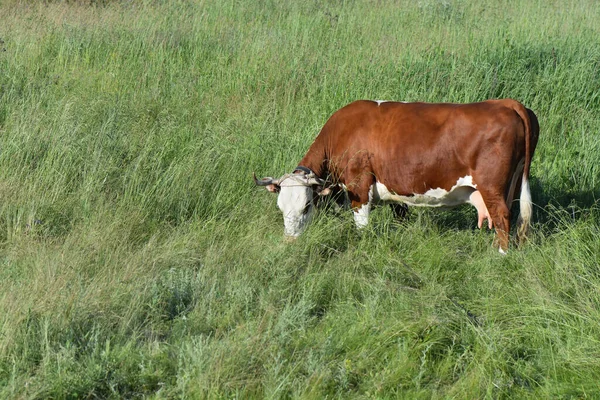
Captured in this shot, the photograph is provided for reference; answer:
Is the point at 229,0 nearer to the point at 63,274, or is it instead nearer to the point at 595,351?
the point at 63,274

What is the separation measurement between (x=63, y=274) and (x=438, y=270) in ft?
8.84

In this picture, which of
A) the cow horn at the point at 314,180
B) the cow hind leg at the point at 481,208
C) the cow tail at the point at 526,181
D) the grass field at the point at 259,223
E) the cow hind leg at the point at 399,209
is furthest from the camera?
the cow hind leg at the point at 399,209

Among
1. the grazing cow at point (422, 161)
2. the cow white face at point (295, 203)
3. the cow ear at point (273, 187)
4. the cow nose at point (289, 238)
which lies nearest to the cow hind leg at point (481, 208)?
the grazing cow at point (422, 161)

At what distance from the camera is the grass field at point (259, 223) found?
4.62m

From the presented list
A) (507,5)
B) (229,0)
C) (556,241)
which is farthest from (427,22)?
(556,241)

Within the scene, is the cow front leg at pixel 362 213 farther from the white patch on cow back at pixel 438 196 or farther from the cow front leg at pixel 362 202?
the white patch on cow back at pixel 438 196

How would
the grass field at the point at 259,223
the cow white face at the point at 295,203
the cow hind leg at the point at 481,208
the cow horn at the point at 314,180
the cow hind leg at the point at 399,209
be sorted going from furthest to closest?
1. the cow hind leg at the point at 399,209
2. the cow horn at the point at 314,180
3. the cow white face at the point at 295,203
4. the cow hind leg at the point at 481,208
5. the grass field at the point at 259,223

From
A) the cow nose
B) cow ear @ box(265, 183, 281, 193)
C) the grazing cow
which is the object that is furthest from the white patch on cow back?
the cow nose

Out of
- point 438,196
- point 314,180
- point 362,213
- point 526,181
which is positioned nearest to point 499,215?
point 526,181

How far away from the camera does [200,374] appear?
14.4ft

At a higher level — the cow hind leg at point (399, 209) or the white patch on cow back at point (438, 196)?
the white patch on cow back at point (438, 196)

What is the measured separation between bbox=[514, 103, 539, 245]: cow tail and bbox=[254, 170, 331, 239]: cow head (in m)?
1.61

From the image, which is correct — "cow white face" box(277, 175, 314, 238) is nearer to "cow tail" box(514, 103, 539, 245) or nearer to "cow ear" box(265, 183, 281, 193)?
"cow ear" box(265, 183, 281, 193)

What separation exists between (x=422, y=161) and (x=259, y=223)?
4.75ft
